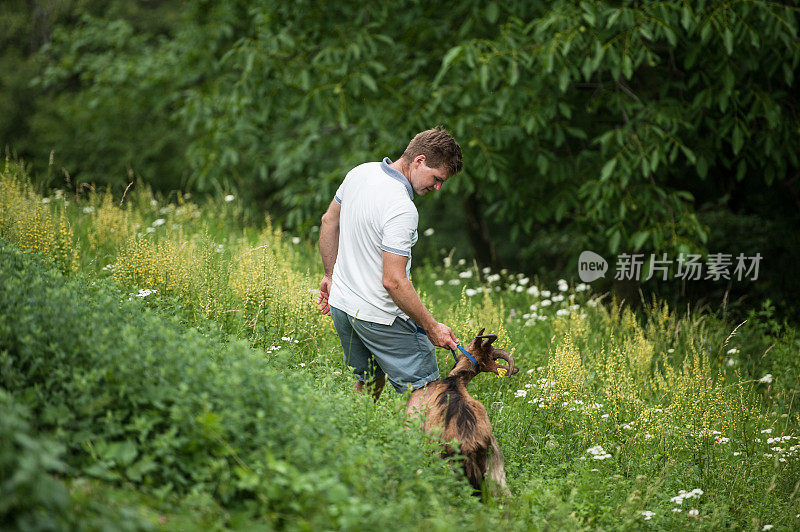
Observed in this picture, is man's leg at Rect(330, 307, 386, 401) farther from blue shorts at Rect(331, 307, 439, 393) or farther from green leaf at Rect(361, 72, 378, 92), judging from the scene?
green leaf at Rect(361, 72, 378, 92)

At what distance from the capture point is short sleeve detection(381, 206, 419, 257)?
3.67 meters

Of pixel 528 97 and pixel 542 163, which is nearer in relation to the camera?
pixel 528 97

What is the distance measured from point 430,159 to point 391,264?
0.70m

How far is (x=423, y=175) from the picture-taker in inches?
154

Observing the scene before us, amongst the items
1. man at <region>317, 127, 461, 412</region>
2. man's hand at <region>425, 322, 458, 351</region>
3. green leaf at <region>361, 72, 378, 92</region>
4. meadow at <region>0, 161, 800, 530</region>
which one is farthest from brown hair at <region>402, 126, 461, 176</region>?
green leaf at <region>361, 72, 378, 92</region>

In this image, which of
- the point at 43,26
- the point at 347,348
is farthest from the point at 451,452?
the point at 43,26

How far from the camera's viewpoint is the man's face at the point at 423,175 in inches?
153

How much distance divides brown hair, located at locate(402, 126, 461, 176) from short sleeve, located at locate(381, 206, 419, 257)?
395 mm

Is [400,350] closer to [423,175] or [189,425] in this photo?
[423,175]

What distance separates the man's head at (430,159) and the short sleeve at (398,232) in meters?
0.32

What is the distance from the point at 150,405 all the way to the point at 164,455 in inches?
10.3

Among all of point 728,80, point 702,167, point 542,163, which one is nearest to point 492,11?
point 542,163

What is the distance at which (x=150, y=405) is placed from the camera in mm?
2930

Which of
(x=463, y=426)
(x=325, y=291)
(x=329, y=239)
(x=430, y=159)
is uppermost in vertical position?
(x=430, y=159)
